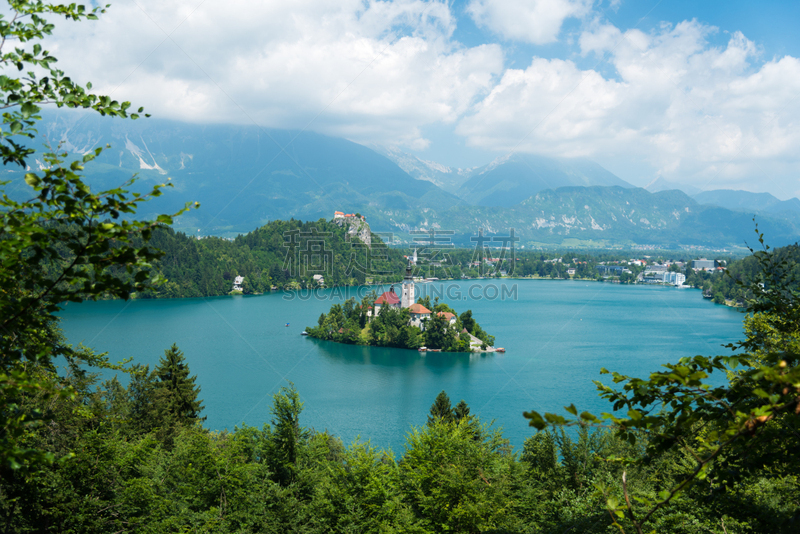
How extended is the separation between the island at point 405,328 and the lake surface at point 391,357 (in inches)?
46.5

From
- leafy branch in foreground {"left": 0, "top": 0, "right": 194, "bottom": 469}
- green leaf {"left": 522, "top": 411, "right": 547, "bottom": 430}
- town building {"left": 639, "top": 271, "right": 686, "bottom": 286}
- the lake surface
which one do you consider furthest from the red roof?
town building {"left": 639, "top": 271, "right": 686, "bottom": 286}

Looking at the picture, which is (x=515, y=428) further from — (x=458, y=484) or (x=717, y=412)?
(x=717, y=412)

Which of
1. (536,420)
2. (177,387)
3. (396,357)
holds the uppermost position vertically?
(536,420)

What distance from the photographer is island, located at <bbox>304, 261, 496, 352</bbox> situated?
116 ft

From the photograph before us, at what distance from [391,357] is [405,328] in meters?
3.34

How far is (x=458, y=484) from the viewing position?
8.38 meters

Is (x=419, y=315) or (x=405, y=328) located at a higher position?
(x=419, y=315)

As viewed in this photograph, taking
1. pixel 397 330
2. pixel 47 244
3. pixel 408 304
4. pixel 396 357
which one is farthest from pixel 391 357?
pixel 47 244

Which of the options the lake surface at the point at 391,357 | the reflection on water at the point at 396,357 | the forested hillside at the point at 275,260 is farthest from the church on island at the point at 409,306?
the forested hillside at the point at 275,260

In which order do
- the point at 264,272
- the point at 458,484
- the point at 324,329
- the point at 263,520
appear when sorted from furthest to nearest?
the point at 264,272, the point at 324,329, the point at 458,484, the point at 263,520

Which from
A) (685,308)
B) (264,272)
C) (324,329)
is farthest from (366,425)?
(264,272)

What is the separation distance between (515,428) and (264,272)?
5792 cm

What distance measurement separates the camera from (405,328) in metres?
36.3

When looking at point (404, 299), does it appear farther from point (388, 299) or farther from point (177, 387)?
point (177, 387)
